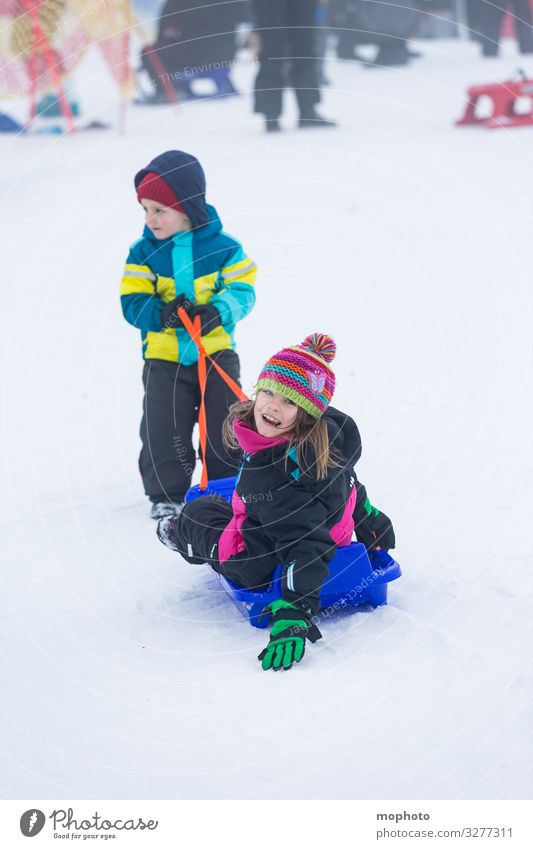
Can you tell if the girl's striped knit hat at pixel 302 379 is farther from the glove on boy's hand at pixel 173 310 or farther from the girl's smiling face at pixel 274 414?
the glove on boy's hand at pixel 173 310

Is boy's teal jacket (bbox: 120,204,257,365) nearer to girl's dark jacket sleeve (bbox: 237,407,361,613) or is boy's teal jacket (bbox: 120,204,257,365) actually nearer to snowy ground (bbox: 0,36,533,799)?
snowy ground (bbox: 0,36,533,799)

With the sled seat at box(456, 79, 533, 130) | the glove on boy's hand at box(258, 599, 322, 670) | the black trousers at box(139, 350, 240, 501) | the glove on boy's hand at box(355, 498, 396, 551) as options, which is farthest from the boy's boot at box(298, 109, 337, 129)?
the glove on boy's hand at box(258, 599, 322, 670)

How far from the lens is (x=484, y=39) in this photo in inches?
Result: 548

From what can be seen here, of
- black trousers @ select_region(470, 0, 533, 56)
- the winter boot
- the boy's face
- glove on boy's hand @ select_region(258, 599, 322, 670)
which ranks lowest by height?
glove on boy's hand @ select_region(258, 599, 322, 670)

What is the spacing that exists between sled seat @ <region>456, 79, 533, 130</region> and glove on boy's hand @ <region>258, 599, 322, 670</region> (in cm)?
772

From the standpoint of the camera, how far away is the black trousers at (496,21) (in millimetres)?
13371

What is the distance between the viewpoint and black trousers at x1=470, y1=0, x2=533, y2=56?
1337 centimetres

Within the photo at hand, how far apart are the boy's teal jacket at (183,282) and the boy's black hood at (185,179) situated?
0.20ft

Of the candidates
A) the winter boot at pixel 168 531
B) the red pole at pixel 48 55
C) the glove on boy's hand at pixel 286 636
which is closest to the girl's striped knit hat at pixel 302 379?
the glove on boy's hand at pixel 286 636

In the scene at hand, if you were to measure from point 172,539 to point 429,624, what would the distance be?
85 cm

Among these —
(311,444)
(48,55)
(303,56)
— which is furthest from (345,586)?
(48,55)

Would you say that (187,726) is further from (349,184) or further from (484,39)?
(484,39)

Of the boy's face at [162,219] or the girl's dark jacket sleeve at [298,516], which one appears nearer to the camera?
the girl's dark jacket sleeve at [298,516]

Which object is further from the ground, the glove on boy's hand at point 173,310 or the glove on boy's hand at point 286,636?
the glove on boy's hand at point 173,310
